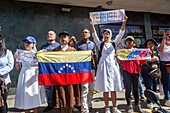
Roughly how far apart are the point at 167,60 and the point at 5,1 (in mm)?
7184

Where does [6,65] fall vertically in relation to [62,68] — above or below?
above

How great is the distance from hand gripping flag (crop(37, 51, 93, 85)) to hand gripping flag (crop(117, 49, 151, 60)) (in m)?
1.08

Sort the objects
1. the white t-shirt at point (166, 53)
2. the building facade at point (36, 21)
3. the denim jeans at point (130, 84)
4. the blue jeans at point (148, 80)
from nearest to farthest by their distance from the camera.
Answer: the denim jeans at point (130, 84) < the blue jeans at point (148, 80) < the white t-shirt at point (166, 53) < the building facade at point (36, 21)

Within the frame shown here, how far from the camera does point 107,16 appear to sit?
12.7 ft

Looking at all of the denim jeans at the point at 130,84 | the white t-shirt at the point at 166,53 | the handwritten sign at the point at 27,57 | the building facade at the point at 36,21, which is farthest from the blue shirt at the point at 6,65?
the white t-shirt at the point at 166,53

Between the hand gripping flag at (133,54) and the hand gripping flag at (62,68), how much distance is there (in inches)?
42.5

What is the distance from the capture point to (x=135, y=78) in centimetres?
369

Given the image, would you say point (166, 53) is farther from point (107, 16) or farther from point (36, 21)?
point (36, 21)

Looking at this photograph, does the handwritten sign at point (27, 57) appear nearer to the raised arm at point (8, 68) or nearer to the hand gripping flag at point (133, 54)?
the raised arm at point (8, 68)

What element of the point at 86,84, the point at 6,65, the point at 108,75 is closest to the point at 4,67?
the point at 6,65

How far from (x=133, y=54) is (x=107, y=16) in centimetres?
127

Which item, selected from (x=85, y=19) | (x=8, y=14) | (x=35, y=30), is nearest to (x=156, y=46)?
(x=85, y=19)

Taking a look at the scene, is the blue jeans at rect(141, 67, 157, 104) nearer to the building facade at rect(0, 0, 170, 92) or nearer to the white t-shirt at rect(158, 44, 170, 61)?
the white t-shirt at rect(158, 44, 170, 61)

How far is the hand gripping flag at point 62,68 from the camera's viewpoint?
123 inches
